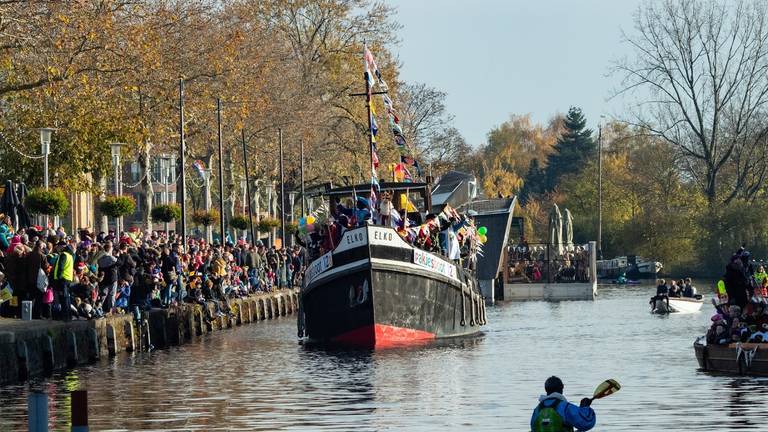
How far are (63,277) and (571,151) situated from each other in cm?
14283

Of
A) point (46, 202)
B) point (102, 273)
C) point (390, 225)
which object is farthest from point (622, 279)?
point (102, 273)

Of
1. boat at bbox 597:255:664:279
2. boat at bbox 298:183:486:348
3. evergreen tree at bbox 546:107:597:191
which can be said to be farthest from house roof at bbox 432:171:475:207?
evergreen tree at bbox 546:107:597:191

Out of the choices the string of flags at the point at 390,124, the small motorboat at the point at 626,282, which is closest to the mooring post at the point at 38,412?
the string of flags at the point at 390,124

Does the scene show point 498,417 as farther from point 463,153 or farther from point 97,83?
point 463,153

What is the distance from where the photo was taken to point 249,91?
248 ft

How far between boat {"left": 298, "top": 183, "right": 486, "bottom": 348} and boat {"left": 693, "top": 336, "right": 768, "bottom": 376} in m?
10.1

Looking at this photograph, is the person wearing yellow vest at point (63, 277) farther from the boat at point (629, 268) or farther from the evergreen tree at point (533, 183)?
the evergreen tree at point (533, 183)

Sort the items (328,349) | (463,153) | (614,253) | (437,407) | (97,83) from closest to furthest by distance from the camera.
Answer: (437,407) → (328,349) → (97,83) → (614,253) → (463,153)

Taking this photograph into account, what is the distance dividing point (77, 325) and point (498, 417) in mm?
13437

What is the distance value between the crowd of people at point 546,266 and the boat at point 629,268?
20.0m

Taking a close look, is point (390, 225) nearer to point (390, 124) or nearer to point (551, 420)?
point (390, 124)

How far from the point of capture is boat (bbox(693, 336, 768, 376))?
35.3 m

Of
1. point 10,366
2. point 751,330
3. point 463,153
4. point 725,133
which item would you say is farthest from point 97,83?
point 463,153

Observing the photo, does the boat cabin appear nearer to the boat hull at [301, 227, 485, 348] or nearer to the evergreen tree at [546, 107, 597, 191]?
the boat hull at [301, 227, 485, 348]
